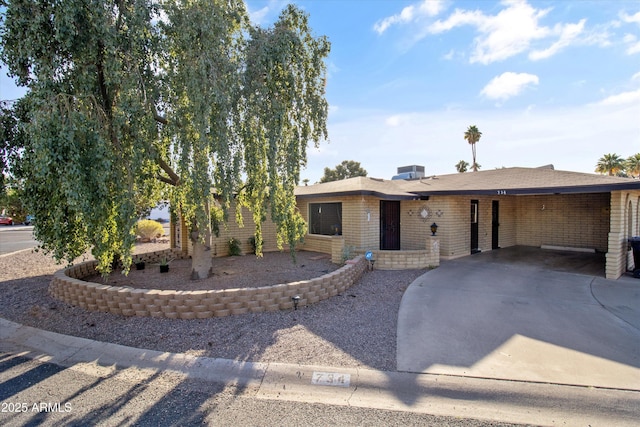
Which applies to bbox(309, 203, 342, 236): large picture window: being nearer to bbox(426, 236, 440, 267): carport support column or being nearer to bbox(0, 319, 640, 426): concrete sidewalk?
bbox(426, 236, 440, 267): carport support column

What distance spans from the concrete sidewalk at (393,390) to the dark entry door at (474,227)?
8.58 m

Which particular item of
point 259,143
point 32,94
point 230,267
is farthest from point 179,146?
point 230,267

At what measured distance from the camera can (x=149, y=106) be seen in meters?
5.06

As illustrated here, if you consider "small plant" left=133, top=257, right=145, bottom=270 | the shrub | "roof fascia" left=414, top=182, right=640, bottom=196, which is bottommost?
"small plant" left=133, top=257, right=145, bottom=270

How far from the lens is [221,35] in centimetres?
534

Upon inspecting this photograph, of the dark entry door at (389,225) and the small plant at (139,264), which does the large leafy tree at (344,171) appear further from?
the small plant at (139,264)

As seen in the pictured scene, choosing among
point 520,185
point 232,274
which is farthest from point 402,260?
point 232,274

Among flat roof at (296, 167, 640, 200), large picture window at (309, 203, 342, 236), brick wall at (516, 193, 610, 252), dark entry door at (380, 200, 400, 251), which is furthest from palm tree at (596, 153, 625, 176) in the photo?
large picture window at (309, 203, 342, 236)

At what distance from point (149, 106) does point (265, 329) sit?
4115 millimetres

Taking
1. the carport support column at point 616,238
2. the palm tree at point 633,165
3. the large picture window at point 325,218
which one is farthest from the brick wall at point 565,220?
the palm tree at point 633,165

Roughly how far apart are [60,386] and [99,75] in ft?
14.4

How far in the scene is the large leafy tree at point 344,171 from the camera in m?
39.3

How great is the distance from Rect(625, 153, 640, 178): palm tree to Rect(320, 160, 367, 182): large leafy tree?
27157mm

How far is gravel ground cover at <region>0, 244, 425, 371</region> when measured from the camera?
4.08 metres
